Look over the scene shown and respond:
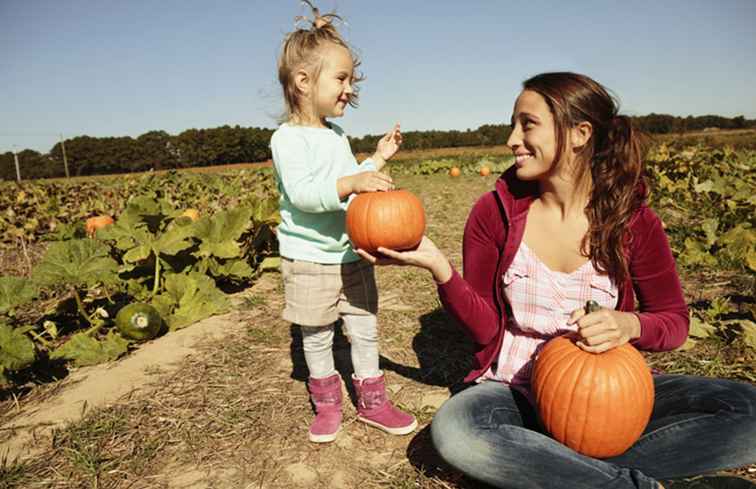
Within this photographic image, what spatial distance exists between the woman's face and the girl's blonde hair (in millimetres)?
854

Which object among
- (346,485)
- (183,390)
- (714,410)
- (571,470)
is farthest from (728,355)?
(183,390)

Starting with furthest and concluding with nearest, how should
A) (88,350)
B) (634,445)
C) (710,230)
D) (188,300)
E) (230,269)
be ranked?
1. (710,230)
2. (230,269)
3. (188,300)
4. (88,350)
5. (634,445)

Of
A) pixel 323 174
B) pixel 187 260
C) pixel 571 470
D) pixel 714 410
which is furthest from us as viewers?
pixel 187 260

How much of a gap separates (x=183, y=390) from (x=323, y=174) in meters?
1.55

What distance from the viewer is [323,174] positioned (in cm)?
234

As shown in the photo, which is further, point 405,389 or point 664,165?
point 664,165

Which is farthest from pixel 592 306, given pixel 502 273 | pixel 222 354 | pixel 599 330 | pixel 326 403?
pixel 222 354

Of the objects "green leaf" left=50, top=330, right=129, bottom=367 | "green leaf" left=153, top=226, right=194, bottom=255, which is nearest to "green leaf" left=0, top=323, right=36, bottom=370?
"green leaf" left=50, top=330, right=129, bottom=367

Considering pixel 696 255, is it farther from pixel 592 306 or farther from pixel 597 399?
pixel 597 399

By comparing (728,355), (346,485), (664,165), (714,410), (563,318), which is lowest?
(346,485)

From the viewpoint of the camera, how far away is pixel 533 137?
6.76 feet

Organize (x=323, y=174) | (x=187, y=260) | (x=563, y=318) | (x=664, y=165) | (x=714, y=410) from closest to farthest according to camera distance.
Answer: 1. (x=714, y=410)
2. (x=563, y=318)
3. (x=323, y=174)
4. (x=187, y=260)
5. (x=664, y=165)

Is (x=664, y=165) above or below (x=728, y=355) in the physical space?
above

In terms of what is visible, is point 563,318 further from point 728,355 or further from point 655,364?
point 728,355
